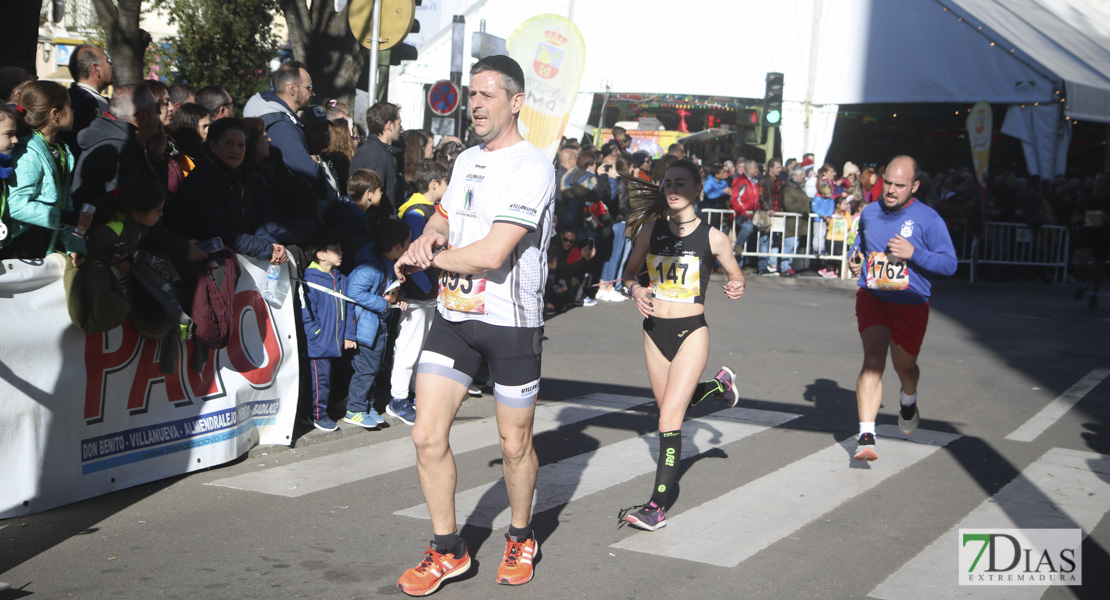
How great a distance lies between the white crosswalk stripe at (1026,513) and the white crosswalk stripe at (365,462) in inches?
122

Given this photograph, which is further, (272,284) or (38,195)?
(272,284)

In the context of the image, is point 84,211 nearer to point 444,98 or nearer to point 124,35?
point 124,35

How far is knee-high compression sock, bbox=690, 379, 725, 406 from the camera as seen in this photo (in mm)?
6332

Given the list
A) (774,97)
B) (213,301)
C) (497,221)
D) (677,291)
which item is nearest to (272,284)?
(213,301)

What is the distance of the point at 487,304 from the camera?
444 cm

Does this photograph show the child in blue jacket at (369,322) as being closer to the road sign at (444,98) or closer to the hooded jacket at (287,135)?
the hooded jacket at (287,135)

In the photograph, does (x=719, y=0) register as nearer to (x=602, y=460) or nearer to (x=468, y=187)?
(x=602, y=460)

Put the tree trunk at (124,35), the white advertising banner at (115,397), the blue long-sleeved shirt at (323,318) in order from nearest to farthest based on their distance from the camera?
the white advertising banner at (115,397) < the blue long-sleeved shirt at (323,318) < the tree trunk at (124,35)

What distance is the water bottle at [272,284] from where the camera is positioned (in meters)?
7.00

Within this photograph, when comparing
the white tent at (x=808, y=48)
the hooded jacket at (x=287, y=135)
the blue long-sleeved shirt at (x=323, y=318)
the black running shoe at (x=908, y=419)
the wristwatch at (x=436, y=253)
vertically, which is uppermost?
the white tent at (x=808, y=48)

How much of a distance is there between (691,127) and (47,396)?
78.1 ft

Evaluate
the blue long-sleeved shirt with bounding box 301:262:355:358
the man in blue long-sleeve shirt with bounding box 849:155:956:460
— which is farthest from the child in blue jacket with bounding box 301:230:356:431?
the man in blue long-sleeve shirt with bounding box 849:155:956:460

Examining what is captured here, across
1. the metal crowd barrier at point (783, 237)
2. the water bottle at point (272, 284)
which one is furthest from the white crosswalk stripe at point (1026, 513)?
the metal crowd barrier at point (783, 237)

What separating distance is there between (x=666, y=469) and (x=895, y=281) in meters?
2.44
